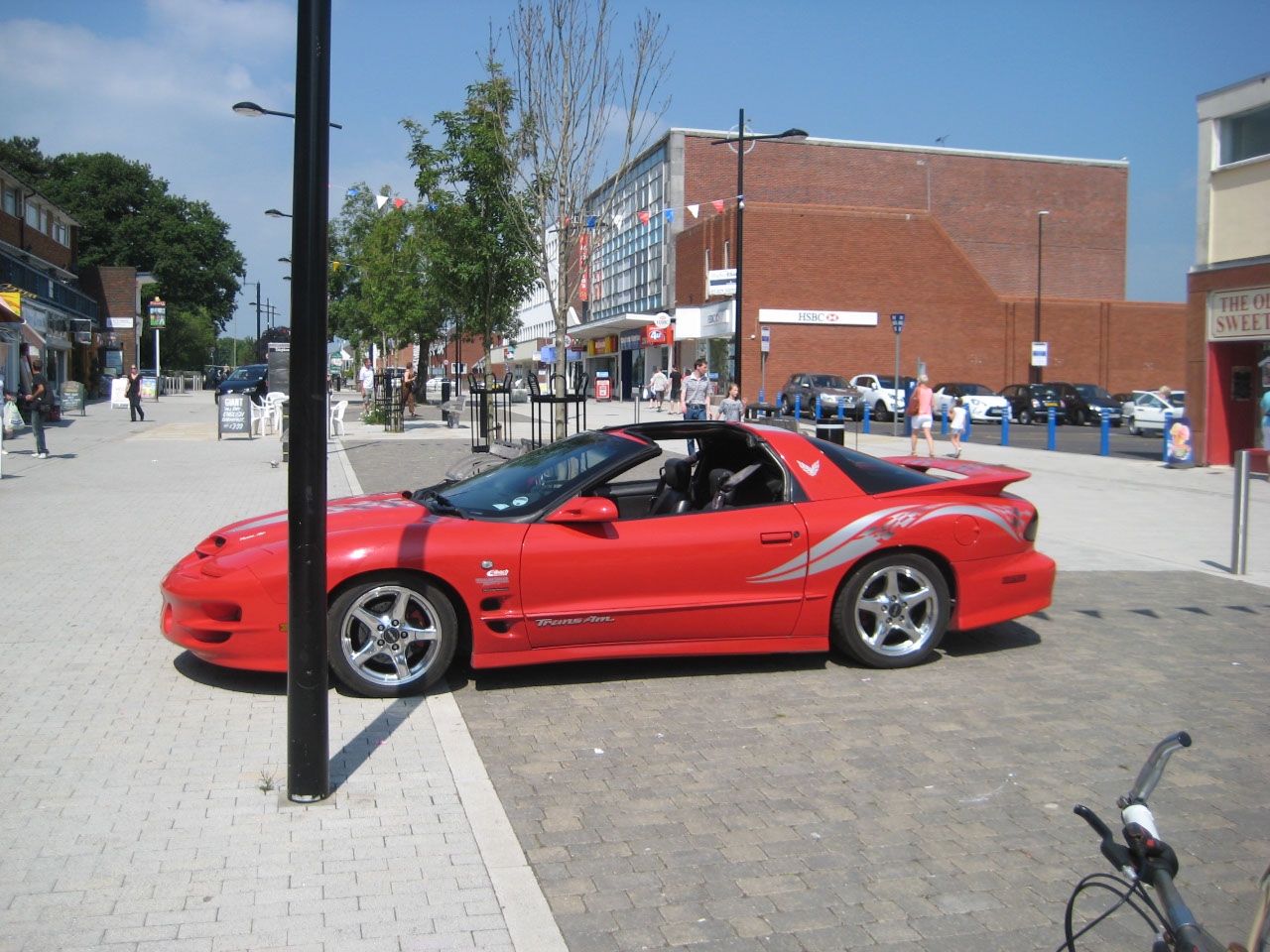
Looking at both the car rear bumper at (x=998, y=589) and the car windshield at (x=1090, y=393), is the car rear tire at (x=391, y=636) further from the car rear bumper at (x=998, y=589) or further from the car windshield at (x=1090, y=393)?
the car windshield at (x=1090, y=393)

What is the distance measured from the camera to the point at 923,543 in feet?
20.5

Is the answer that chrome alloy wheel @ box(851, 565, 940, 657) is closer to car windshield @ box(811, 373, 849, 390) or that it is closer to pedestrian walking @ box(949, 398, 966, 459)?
pedestrian walking @ box(949, 398, 966, 459)

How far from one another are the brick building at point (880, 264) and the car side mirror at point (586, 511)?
3523 centimetres

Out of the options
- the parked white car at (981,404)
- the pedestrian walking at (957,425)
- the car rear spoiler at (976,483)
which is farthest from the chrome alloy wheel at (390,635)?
the parked white car at (981,404)

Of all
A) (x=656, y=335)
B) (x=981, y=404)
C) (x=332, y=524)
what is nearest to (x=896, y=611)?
(x=332, y=524)

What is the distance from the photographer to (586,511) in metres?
5.73

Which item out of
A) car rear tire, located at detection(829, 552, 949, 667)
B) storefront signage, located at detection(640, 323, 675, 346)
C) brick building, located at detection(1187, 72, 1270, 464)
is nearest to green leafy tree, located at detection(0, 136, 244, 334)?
storefront signage, located at detection(640, 323, 675, 346)

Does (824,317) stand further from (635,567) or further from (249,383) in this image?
(635,567)

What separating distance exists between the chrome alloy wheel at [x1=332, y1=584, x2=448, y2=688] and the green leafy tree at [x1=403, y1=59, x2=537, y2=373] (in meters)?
10.5

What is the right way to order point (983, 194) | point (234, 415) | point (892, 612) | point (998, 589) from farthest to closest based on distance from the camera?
1. point (983, 194)
2. point (234, 415)
3. point (998, 589)
4. point (892, 612)

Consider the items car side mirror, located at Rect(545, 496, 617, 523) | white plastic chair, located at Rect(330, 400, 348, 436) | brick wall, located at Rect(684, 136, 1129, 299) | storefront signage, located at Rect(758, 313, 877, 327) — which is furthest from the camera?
brick wall, located at Rect(684, 136, 1129, 299)

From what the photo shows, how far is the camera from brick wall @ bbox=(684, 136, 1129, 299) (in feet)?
199

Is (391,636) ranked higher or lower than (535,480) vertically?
lower

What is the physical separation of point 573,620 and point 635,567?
420 mm
